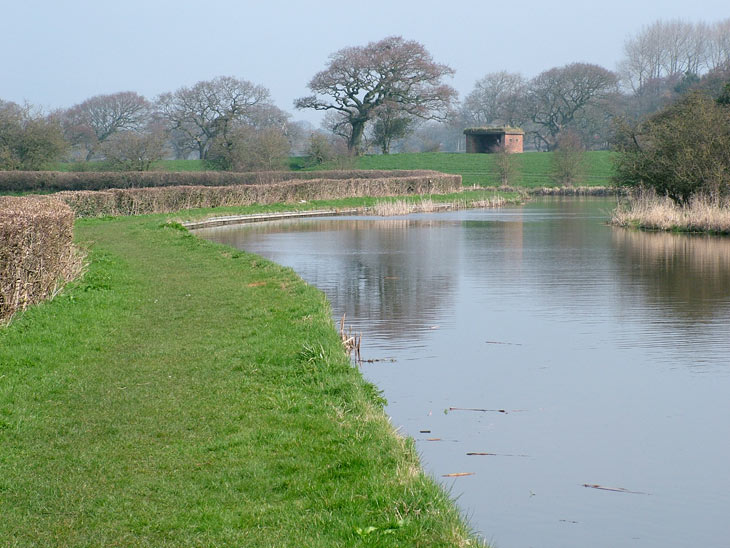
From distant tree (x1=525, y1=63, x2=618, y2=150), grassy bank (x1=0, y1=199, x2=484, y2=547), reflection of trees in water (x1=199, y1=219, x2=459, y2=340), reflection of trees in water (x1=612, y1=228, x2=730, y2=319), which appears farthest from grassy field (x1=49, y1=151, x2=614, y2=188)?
grassy bank (x1=0, y1=199, x2=484, y2=547)

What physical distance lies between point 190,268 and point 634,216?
1893cm

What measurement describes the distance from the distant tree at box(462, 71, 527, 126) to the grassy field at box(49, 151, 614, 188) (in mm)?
19742

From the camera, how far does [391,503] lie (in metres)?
5.11

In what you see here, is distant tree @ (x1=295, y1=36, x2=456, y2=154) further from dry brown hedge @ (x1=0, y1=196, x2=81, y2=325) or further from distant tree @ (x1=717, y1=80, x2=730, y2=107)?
dry brown hedge @ (x1=0, y1=196, x2=81, y2=325)

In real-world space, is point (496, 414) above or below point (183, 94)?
below

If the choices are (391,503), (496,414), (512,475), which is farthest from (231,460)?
(496,414)

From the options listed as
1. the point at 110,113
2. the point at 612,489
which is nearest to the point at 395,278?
the point at 612,489

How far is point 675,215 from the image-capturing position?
28422mm

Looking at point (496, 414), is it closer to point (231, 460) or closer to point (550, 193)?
point (231, 460)

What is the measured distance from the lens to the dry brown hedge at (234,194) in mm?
33312

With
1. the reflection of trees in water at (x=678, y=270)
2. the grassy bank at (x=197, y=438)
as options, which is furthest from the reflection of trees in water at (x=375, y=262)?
the reflection of trees in water at (x=678, y=270)

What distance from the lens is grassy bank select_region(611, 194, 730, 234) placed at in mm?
26688

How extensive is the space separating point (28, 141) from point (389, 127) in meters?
29.7

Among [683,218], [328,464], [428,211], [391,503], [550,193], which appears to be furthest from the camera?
[550,193]
